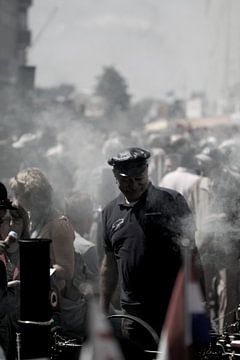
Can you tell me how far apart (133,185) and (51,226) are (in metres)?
0.76

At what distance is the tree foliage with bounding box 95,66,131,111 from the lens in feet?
240

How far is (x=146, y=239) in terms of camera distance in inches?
181

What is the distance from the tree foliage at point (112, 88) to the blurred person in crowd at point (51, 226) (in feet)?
215

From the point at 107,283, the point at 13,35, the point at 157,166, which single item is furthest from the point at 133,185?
the point at 13,35

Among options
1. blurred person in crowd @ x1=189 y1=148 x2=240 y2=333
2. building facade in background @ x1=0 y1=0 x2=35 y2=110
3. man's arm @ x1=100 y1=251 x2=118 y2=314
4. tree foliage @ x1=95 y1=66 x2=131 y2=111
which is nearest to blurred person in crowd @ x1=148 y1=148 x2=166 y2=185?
blurred person in crowd @ x1=189 y1=148 x2=240 y2=333

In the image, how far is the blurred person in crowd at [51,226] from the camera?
5.04 metres

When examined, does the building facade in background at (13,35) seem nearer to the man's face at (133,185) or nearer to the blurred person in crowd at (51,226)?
the blurred person in crowd at (51,226)

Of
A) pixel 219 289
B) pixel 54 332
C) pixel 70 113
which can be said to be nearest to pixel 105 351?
pixel 54 332

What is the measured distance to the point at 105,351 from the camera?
2.55 meters

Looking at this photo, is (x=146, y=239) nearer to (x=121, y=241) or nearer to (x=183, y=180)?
(x=121, y=241)

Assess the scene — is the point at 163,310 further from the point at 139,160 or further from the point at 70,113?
the point at 70,113

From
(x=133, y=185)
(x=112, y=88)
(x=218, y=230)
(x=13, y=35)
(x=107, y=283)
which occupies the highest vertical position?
(x=13, y=35)

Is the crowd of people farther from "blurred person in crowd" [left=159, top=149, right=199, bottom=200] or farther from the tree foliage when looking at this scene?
the tree foliage

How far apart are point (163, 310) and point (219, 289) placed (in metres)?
3.19
